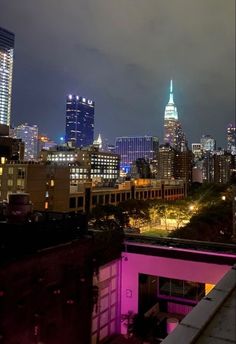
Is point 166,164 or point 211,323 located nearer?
point 211,323

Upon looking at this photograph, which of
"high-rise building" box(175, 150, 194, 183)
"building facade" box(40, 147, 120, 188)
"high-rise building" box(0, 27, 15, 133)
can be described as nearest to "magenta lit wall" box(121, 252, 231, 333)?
"building facade" box(40, 147, 120, 188)

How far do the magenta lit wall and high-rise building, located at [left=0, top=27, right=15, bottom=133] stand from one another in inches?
6614

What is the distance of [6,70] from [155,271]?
185016 mm

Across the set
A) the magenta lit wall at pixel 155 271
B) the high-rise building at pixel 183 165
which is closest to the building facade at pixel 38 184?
the magenta lit wall at pixel 155 271

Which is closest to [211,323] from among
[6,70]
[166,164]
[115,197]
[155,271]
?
[155,271]

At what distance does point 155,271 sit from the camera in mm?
12547

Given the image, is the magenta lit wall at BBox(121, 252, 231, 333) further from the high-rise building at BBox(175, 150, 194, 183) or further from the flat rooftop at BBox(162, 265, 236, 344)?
the high-rise building at BBox(175, 150, 194, 183)

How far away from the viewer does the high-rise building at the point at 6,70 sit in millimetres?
171875

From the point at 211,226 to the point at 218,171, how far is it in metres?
122

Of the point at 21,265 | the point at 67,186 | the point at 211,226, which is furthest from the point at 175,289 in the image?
the point at 67,186

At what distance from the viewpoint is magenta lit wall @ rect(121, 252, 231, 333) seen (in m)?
11.7

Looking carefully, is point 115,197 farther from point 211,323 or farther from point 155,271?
point 211,323

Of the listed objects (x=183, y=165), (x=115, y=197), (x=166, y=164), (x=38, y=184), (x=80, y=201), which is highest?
(x=166, y=164)

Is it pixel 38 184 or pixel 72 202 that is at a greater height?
pixel 38 184
